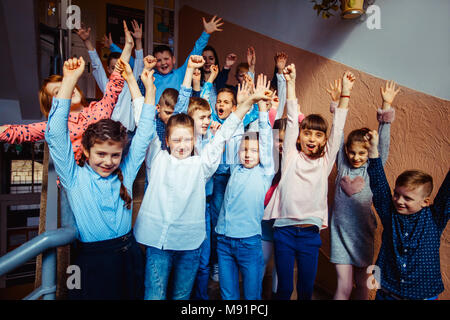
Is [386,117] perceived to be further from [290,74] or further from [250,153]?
[250,153]

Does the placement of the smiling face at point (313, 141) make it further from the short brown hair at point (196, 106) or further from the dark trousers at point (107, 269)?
the dark trousers at point (107, 269)

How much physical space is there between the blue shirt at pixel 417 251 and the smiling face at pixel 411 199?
0.03m

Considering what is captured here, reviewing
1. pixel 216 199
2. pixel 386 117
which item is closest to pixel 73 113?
pixel 216 199

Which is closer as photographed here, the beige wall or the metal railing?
the metal railing

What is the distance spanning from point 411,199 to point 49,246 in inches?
49.0

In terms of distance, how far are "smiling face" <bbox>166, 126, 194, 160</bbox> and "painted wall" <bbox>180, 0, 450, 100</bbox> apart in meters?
1.13

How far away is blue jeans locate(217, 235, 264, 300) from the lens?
1212 mm

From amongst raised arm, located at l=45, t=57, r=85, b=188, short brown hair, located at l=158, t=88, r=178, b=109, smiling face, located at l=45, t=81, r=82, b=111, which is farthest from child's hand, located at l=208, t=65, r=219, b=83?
raised arm, located at l=45, t=57, r=85, b=188

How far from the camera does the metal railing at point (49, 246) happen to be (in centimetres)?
73

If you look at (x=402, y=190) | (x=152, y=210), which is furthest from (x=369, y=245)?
(x=152, y=210)

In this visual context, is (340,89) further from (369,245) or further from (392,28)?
(369,245)

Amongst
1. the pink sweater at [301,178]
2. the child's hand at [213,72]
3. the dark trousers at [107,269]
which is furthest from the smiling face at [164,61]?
the dark trousers at [107,269]

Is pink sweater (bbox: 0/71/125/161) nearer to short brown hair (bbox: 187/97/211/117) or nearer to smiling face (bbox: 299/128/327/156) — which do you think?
short brown hair (bbox: 187/97/211/117)

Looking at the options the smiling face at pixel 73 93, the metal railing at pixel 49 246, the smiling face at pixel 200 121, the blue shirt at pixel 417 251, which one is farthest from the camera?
the smiling face at pixel 200 121
